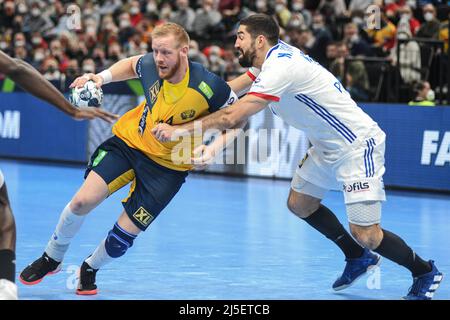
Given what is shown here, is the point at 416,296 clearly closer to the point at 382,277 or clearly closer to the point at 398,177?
the point at 382,277

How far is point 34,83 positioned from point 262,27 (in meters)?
2.10

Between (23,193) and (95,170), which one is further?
(23,193)

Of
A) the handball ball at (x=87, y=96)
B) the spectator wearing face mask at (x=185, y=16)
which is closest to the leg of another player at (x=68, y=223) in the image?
the handball ball at (x=87, y=96)

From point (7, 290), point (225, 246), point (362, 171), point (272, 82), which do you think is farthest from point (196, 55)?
point (7, 290)

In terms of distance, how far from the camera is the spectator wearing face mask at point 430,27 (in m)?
17.2

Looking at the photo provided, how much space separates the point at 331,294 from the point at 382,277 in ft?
3.33

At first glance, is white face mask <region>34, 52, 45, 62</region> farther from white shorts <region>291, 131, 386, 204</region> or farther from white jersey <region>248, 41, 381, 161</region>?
white shorts <region>291, 131, 386, 204</region>

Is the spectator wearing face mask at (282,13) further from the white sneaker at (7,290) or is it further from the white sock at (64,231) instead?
the white sneaker at (7,290)

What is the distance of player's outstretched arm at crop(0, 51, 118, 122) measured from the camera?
597 cm

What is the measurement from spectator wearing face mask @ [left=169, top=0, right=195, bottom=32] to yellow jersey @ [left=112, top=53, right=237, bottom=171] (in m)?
14.4

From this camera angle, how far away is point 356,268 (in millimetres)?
8102
